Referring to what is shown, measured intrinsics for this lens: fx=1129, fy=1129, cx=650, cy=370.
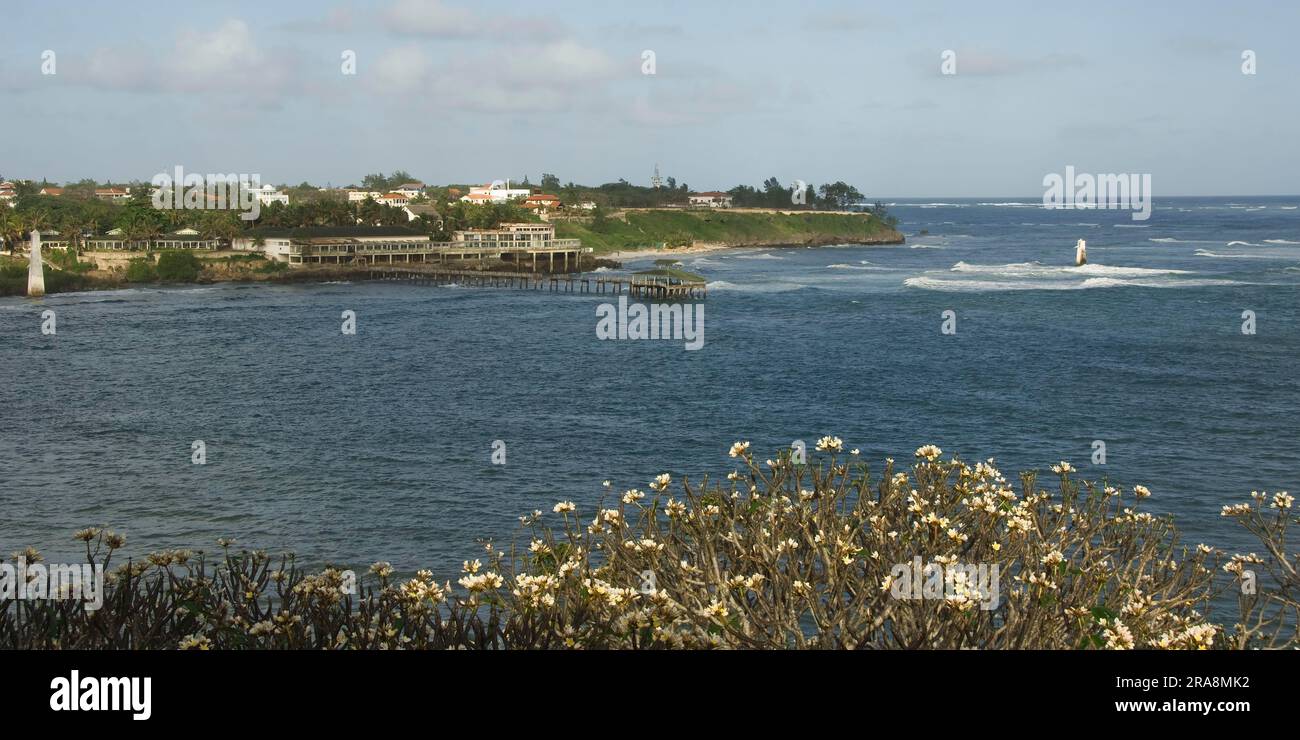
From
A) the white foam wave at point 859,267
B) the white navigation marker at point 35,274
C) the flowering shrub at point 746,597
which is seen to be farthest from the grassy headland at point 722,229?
the flowering shrub at point 746,597

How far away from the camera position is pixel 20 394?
44.2 metres

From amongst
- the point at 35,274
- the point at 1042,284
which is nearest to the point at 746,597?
the point at 35,274

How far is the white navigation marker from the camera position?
275 feet

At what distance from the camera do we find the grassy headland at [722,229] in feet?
498

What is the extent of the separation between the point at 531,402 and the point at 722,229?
434ft

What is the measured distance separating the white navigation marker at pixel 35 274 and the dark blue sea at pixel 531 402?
8.39 feet

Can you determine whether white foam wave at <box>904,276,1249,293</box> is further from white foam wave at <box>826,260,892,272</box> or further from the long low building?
the long low building

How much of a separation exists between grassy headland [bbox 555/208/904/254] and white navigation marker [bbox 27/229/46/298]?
65536mm

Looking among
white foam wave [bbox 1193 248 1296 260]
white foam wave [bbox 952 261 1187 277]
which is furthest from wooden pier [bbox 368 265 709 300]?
white foam wave [bbox 1193 248 1296 260]

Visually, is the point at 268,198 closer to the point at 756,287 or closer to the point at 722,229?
the point at 722,229

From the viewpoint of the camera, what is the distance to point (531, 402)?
141 feet

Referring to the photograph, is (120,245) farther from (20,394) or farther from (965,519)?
(965,519)

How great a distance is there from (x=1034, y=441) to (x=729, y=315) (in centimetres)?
4203

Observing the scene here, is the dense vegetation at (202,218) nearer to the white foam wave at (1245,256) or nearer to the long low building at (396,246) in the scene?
the long low building at (396,246)
